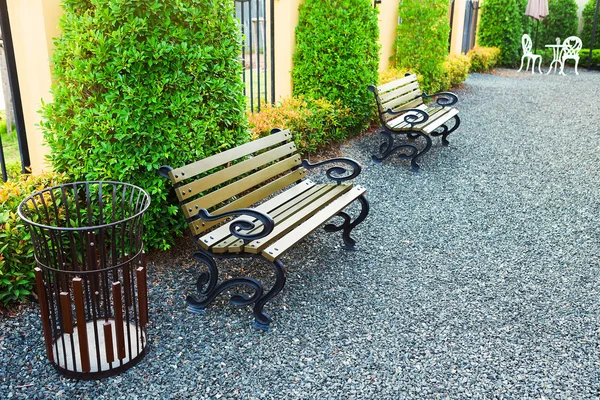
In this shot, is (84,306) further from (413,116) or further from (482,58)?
(482,58)

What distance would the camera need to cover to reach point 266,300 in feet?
10.4

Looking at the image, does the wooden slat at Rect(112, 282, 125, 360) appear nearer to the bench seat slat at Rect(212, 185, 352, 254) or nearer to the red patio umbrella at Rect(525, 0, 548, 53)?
the bench seat slat at Rect(212, 185, 352, 254)

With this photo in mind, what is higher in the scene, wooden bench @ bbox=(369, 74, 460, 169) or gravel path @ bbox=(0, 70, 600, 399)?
wooden bench @ bbox=(369, 74, 460, 169)

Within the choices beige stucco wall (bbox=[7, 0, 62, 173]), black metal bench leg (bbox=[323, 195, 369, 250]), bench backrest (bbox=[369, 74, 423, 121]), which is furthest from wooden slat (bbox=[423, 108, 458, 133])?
beige stucco wall (bbox=[7, 0, 62, 173])

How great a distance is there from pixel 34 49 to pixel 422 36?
23.4 feet

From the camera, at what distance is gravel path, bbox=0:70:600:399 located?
2.75 metres

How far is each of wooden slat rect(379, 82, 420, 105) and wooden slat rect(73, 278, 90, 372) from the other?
179 inches

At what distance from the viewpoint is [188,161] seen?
3715mm

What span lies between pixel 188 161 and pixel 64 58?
99cm

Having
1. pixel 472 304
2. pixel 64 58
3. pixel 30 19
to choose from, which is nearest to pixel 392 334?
pixel 472 304

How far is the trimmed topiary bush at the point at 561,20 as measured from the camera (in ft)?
55.8

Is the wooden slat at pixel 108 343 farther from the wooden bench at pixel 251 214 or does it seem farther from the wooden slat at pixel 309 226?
the wooden slat at pixel 309 226

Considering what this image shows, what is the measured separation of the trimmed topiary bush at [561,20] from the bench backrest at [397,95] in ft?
38.7

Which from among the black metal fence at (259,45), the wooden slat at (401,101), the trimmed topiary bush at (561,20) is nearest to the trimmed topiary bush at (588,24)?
the trimmed topiary bush at (561,20)
